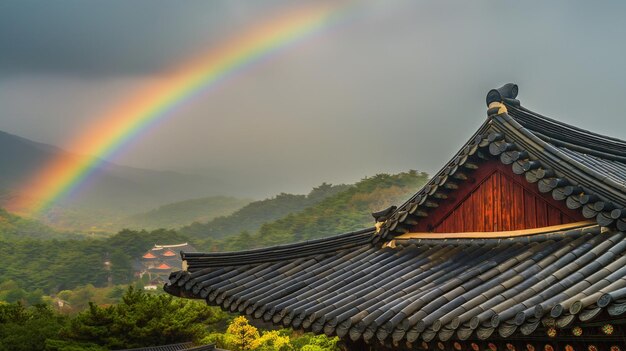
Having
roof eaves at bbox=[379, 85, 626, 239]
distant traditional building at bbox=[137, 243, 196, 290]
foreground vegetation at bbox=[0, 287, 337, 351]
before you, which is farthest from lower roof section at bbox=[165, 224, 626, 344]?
distant traditional building at bbox=[137, 243, 196, 290]

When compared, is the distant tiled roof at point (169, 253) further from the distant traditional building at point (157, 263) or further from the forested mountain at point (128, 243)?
the forested mountain at point (128, 243)

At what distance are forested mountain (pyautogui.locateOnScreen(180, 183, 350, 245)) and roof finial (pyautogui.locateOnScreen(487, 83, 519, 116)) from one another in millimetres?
129271

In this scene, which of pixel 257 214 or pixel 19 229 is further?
pixel 257 214

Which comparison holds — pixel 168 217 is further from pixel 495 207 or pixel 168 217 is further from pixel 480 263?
pixel 480 263

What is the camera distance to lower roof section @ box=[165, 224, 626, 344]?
4.12 meters

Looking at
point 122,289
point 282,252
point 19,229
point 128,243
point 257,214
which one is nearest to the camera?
point 282,252

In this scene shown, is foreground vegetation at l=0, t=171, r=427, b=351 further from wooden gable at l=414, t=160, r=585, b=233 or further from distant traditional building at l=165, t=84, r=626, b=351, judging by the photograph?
wooden gable at l=414, t=160, r=585, b=233

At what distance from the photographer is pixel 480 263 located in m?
5.81

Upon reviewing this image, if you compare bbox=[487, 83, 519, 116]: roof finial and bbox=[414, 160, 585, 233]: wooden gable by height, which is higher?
bbox=[487, 83, 519, 116]: roof finial

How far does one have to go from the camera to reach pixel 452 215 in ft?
22.5

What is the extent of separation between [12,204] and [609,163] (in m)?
157

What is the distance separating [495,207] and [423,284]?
4.35 ft

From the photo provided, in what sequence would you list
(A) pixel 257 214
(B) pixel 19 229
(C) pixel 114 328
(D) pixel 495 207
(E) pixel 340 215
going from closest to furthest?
(D) pixel 495 207 < (C) pixel 114 328 < (E) pixel 340 215 < (B) pixel 19 229 < (A) pixel 257 214

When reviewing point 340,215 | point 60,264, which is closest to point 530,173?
point 60,264
